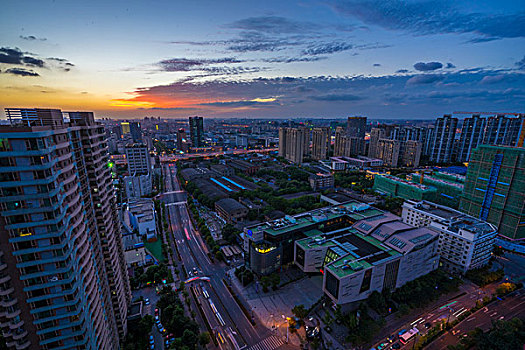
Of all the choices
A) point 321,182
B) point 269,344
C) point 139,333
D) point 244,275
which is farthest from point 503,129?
point 139,333

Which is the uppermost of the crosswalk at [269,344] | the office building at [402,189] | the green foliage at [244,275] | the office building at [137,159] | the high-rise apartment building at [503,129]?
the high-rise apartment building at [503,129]

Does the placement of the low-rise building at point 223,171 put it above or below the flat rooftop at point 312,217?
below

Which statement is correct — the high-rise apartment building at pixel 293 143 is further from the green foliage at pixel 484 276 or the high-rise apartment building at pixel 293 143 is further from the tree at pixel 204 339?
the tree at pixel 204 339

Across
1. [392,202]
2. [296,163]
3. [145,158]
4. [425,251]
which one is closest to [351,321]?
[425,251]

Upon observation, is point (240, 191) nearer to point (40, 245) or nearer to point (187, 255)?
point (187, 255)

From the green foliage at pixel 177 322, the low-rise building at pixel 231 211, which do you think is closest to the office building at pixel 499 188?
the low-rise building at pixel 231 211

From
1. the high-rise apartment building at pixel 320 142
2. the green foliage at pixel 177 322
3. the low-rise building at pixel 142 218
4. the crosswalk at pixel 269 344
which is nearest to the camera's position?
the green foliage at pixel 177 322
